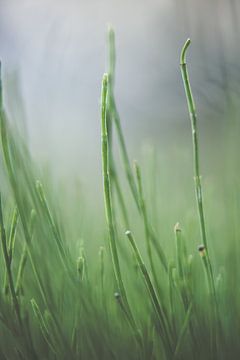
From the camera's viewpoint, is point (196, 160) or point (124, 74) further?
point (124, 74)

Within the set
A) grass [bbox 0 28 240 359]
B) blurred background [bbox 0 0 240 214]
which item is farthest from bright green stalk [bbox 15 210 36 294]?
blurred background [bbox 0 0 240 214]

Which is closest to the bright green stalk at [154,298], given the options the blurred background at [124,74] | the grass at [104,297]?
the grass at [104,297]

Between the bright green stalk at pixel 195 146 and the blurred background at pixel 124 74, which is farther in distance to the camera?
the blurred background at pixel 124 74

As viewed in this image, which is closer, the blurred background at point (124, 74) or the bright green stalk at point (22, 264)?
the bright green stalk at point (22, 264)

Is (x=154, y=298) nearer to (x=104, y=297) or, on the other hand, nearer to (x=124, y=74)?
(x=104, y=297)

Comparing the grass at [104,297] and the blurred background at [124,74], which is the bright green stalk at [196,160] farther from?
the blurred background at [124,74]

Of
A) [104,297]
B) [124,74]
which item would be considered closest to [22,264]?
[104,297]

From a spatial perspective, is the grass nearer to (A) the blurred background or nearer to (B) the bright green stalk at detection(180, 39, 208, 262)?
(B) the bright green stalk at detection(180, 39, 208, 262)

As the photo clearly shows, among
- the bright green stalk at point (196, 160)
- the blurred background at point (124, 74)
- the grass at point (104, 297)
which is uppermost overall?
the blurred background at point (124, 74)

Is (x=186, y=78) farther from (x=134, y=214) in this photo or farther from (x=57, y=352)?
(x=134, y=214)

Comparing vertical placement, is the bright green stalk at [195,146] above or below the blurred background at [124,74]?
below

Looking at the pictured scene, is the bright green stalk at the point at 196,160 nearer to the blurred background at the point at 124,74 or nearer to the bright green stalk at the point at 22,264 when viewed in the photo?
the bright green stalk at the point at 22,264
